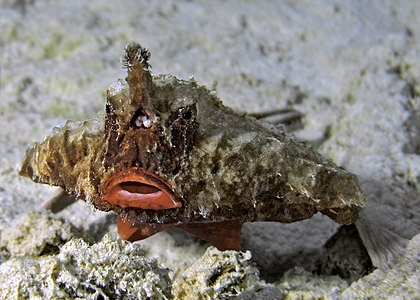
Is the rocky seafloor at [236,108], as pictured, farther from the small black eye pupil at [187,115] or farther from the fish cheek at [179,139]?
the small black eye pupil at [187,115]

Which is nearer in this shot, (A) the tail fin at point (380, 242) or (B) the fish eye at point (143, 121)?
(B) the fish eye at point (143, 121)

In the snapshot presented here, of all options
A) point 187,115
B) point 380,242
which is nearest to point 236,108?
point 380,242

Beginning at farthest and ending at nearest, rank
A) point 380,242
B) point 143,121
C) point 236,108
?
point 236,108
point 380,242
point 143,121

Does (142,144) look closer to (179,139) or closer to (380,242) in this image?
(179,139)

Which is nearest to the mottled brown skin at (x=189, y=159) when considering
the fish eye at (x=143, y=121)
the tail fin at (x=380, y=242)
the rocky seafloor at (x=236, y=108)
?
the fish eye at (x=143, y=121)

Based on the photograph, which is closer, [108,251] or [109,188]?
[108,251]

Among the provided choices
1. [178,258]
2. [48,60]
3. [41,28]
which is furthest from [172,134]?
[41,28]

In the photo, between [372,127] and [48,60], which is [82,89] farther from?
[372,127]
